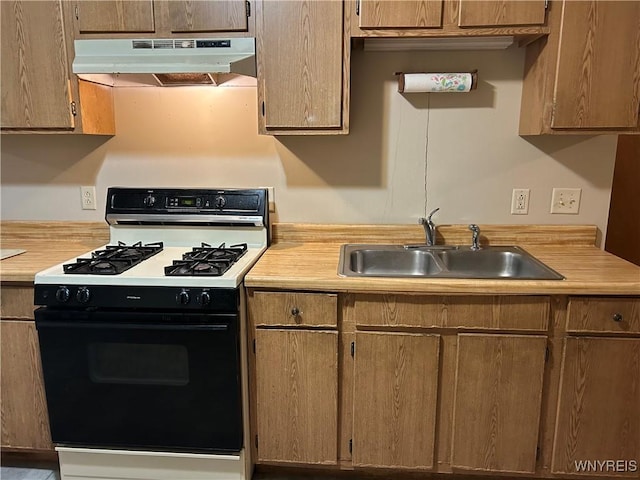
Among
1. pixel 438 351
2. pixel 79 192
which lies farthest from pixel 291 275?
pixel 79 192

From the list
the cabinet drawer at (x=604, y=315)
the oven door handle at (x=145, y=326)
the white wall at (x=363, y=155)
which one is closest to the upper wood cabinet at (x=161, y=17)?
the white wall at (x=363, y=155)

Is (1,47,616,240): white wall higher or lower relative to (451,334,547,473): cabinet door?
higher

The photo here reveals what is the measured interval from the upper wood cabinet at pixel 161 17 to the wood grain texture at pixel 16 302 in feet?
3.44

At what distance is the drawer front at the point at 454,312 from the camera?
166cm

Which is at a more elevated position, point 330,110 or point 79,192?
point 330,110

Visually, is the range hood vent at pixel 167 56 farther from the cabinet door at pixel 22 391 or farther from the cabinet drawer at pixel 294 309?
the cabinet door at pixel 22 391

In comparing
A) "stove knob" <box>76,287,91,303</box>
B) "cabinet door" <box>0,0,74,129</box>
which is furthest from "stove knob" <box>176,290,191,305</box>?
"cabinet door" <box>0,0,74,129</box>

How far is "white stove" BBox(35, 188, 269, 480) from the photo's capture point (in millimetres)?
1684

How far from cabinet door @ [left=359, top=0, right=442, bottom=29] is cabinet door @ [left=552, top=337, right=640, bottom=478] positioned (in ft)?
4.21

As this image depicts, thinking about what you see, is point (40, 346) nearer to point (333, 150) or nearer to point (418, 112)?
point (333, 150)

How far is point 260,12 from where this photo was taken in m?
1.81

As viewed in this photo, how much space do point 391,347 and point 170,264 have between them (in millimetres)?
930

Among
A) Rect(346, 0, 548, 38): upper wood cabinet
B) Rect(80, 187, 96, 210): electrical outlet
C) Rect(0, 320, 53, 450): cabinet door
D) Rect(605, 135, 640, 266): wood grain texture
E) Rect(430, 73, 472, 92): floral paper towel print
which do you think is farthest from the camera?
Rect(605, 135, 640, 266): wood grain texture

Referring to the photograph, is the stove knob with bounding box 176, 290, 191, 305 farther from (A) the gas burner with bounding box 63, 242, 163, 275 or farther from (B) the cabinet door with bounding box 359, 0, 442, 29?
(B) the cabinet door with bounding box 359, 0, 442, 29
